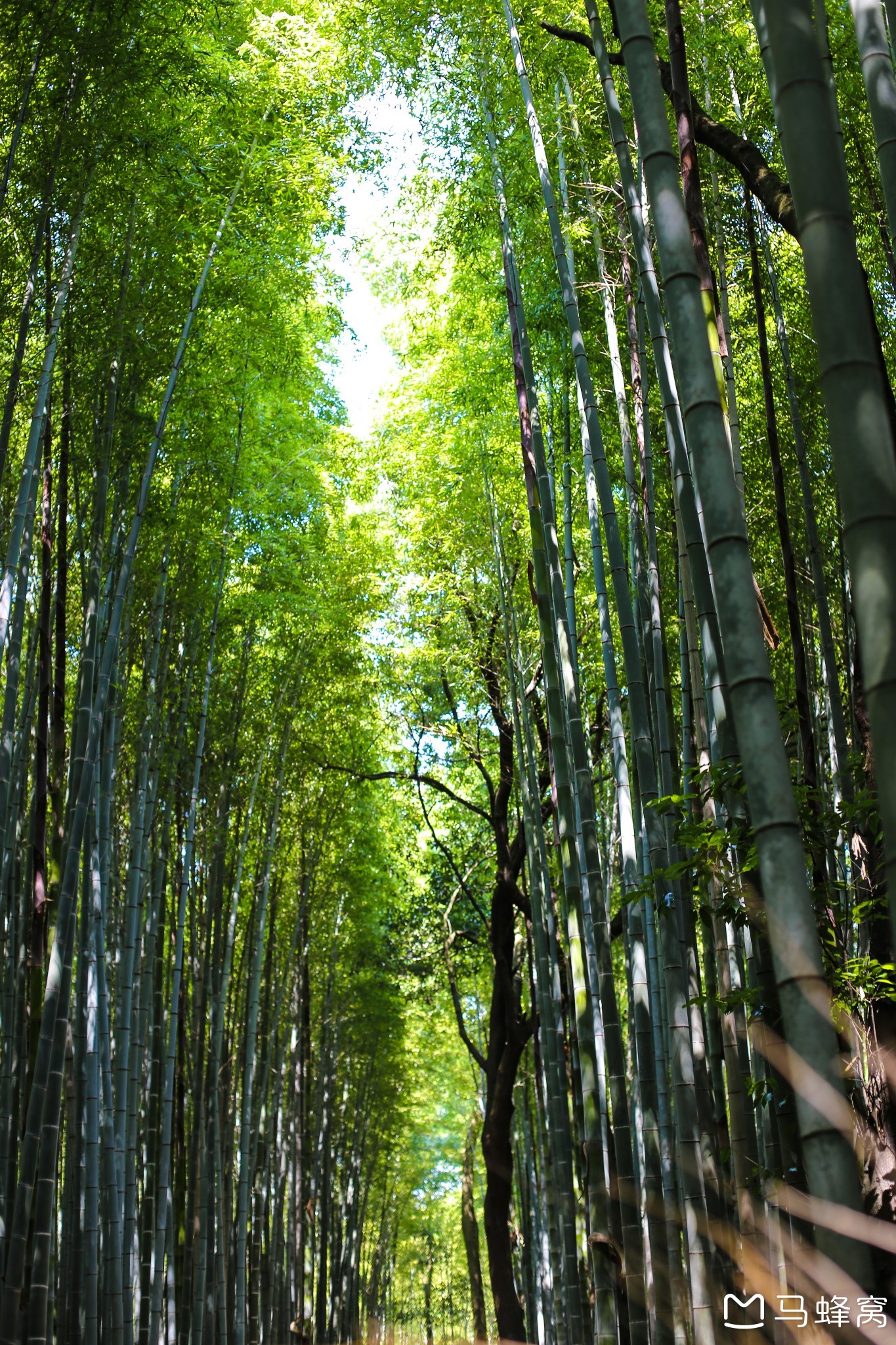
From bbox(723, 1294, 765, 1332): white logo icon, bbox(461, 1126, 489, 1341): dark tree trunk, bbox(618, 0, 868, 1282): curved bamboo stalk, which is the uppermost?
bbox(618, 0, 868, 1282): curved bamboo stalk

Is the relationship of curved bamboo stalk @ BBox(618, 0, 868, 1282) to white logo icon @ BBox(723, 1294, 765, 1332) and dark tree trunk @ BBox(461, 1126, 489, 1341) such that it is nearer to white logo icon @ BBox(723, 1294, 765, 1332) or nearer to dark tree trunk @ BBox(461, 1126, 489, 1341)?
white logo icon @ BBox(723, 1294, 765, 1332)

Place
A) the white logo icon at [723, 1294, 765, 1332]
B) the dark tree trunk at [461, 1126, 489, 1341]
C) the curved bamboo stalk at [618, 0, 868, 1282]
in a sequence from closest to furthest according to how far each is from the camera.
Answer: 1. the curved bamboo stalk at [618, 0, 868, 1282]
2. the white logo icon at [723, 1294, 765, 1332]
3. the dark tree trunk at [461, 1126, 489, 1341]

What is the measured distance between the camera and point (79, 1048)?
15.8 feet

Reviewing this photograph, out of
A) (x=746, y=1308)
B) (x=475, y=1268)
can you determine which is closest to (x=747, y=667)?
(x=746, y=1308)

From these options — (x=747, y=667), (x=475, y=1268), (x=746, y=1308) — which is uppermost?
(x=747, y=667)

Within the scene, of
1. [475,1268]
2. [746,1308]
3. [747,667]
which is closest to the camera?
[747,667]

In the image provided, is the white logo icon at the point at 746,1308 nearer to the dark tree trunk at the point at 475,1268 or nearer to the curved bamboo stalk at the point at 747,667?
the curved bamboo stalk at the point at 747,667

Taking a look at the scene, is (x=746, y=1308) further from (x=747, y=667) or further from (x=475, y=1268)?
(x=475, y=1268)

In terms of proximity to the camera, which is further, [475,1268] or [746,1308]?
[475,1268]

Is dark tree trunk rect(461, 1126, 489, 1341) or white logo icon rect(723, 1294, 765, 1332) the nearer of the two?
white logo icon rect(723, 1294, 765, 1332)

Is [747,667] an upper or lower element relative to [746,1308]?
upper

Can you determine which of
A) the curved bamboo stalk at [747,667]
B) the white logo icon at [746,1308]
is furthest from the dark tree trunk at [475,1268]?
the curved bamboo stalk at [747,667]

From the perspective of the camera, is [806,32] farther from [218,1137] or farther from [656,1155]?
[218,1137]

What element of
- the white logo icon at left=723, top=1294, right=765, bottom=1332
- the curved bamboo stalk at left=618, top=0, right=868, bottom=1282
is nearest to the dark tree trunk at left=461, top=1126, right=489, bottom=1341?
the white logo icon at left=723, top=1294, right=765, bottom=1332
